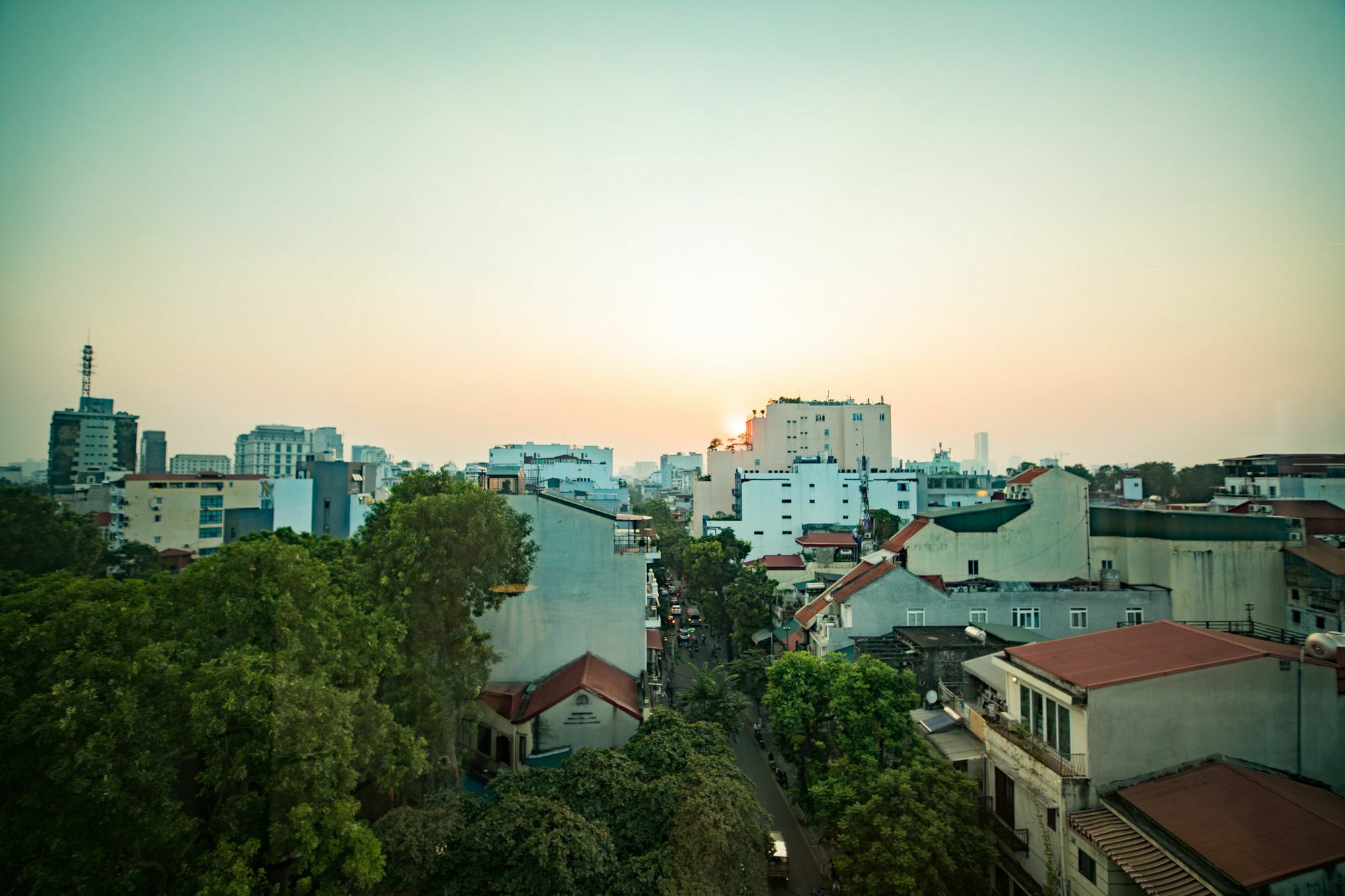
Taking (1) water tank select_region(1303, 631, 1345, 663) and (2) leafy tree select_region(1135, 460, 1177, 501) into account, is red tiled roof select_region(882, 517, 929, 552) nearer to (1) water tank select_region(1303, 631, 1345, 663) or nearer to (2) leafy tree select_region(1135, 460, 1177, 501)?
(1) water tank select_region(1303, 631, 1345, 663)

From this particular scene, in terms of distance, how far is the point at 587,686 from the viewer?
1694 centimetres

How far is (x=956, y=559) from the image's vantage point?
2345 cm

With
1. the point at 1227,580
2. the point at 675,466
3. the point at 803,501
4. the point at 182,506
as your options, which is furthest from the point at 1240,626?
the point at 675,466

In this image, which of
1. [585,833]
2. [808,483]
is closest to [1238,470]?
[808,483]

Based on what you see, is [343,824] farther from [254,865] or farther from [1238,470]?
[1238,470]

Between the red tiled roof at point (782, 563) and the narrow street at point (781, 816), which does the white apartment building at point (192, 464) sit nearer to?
the red tiled roof at point (782, 563)

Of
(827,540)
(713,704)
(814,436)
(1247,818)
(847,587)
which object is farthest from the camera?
(814,436)

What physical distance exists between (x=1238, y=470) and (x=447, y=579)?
3743 cm

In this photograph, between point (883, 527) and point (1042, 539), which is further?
point (883, 527)

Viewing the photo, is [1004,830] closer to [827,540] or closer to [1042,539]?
[1042,539]

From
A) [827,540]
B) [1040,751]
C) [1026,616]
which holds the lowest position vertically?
[1040,751]

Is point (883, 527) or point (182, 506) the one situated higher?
point (182, 506)

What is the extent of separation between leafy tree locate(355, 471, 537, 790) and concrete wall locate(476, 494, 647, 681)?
4.30 metres

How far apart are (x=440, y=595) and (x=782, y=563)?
1106 inches
